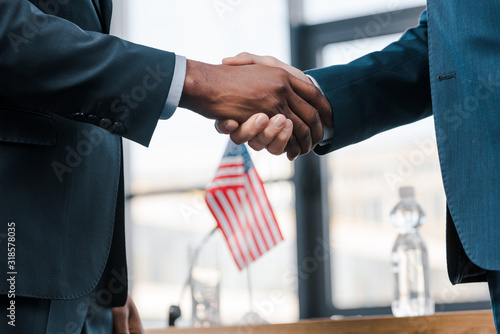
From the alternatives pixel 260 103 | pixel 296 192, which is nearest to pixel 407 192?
pixel 260 103

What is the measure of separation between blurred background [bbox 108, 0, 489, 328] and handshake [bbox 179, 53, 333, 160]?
1.76 meters

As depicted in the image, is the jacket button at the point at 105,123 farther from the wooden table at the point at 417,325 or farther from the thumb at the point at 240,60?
the wooden table at the point at 417,325

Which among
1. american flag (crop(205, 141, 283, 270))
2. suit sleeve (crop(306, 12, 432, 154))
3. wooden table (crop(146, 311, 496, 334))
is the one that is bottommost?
wooden table (crop(146, 311, 496, 334))

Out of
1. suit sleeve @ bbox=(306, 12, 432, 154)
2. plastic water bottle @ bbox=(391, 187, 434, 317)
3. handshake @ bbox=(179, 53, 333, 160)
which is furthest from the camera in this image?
plastic water bottle @ bbox=(391, 187, 434, 317)

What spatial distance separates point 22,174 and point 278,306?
8.26 ft

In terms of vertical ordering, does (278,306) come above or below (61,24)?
below

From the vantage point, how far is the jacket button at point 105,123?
106 cm

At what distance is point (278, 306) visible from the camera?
336 cm

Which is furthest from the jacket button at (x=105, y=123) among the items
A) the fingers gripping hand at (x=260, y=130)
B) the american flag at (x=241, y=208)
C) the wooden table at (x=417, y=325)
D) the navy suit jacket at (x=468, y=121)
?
the american flag at (x=241, y=208)

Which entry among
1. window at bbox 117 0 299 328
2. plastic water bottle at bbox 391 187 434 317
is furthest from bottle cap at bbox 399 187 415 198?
window at bbox 117 0 299 328

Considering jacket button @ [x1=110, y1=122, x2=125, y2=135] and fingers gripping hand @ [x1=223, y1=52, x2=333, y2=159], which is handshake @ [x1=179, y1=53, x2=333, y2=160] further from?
jacket button @ [x1=110, y1=122, x2=125, y2=135]

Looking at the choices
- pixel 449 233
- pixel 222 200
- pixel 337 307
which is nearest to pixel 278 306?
pixel 337 307

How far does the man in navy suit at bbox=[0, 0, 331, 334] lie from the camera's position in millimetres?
979

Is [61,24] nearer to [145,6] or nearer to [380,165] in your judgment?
[380,165]
